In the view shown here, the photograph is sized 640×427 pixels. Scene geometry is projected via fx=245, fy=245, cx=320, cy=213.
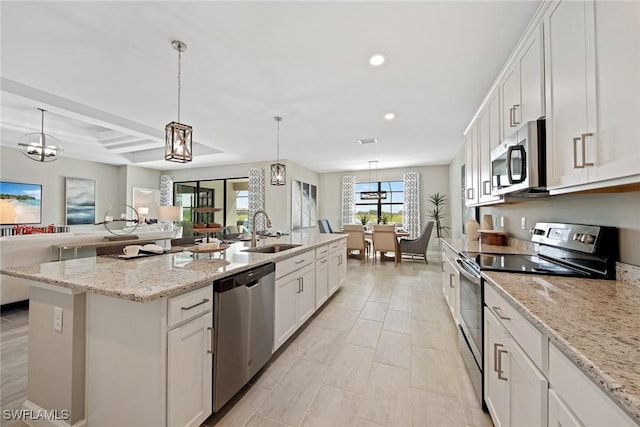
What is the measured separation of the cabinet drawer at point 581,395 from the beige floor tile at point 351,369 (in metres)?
1.27

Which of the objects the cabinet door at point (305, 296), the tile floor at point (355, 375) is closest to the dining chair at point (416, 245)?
the tile floor at point (355, 375)

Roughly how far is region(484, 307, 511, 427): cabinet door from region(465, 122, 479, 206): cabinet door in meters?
1.98

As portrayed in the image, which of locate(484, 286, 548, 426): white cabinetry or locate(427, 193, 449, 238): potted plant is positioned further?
locate(427, 193, 449, 238): potted plant

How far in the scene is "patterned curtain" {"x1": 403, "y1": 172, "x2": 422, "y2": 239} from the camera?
7.50 meters

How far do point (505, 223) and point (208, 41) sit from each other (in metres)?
3.56

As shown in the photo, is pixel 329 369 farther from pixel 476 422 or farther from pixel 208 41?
pixel 208 41

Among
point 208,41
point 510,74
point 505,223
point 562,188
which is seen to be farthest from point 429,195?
point 208,41

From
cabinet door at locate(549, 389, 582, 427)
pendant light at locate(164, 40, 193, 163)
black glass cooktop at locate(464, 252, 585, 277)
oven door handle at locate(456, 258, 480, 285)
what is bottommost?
cabinet door at locate(549, 389, 582, 427)

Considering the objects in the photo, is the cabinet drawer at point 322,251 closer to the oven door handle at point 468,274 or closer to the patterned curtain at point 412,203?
the oven door handle at point 468,274

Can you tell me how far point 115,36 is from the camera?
6.49ft

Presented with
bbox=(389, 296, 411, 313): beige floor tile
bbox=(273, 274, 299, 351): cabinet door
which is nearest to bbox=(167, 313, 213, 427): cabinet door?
bbox=(273, 274, 299, 351): cabinet door

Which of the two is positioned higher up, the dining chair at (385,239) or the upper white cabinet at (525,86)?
the upper white cabinet at (525,86)

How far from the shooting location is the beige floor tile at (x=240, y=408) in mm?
1453

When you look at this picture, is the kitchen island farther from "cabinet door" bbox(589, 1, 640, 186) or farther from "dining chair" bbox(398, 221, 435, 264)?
"dining chair" bbox(398, 221, 435, 264)
